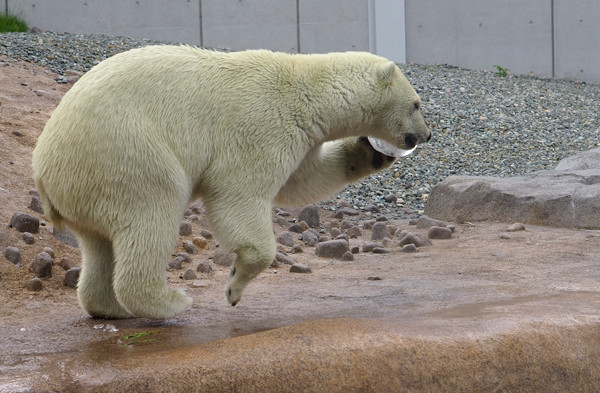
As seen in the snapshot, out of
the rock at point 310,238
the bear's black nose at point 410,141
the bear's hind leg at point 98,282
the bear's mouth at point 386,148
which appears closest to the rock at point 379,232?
the rock at point 310,238

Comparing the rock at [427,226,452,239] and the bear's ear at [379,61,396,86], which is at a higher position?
the bear's ear at [379,61,396,86]

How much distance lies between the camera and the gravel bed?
984cm

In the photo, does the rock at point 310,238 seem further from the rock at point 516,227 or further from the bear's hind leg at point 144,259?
the bear's hind leg at point 144,259

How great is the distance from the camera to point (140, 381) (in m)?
2.72

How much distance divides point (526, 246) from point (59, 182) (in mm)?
3834

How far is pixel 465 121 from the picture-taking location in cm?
1194

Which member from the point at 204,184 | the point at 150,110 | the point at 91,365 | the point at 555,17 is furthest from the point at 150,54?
the point at 555,17

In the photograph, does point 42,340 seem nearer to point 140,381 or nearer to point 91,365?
point 91,365

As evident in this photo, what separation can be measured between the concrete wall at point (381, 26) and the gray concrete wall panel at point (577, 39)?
0.07ft

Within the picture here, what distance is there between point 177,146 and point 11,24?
1127 cm

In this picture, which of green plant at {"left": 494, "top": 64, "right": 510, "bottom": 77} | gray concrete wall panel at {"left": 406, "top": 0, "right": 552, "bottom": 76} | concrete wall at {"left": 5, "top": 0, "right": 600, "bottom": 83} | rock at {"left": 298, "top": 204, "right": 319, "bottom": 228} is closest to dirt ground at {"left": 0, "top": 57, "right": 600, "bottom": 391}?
rock at {"left": 298, "top": 204, "right": 319, "bottom": 228}

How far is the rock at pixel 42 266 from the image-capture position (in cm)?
482

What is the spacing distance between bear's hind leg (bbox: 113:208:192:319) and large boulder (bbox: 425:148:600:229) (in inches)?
178

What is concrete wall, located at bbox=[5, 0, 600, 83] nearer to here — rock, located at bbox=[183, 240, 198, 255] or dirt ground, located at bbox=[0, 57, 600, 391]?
dirt ground, located at bbox=[0, 57, 600, 391]
